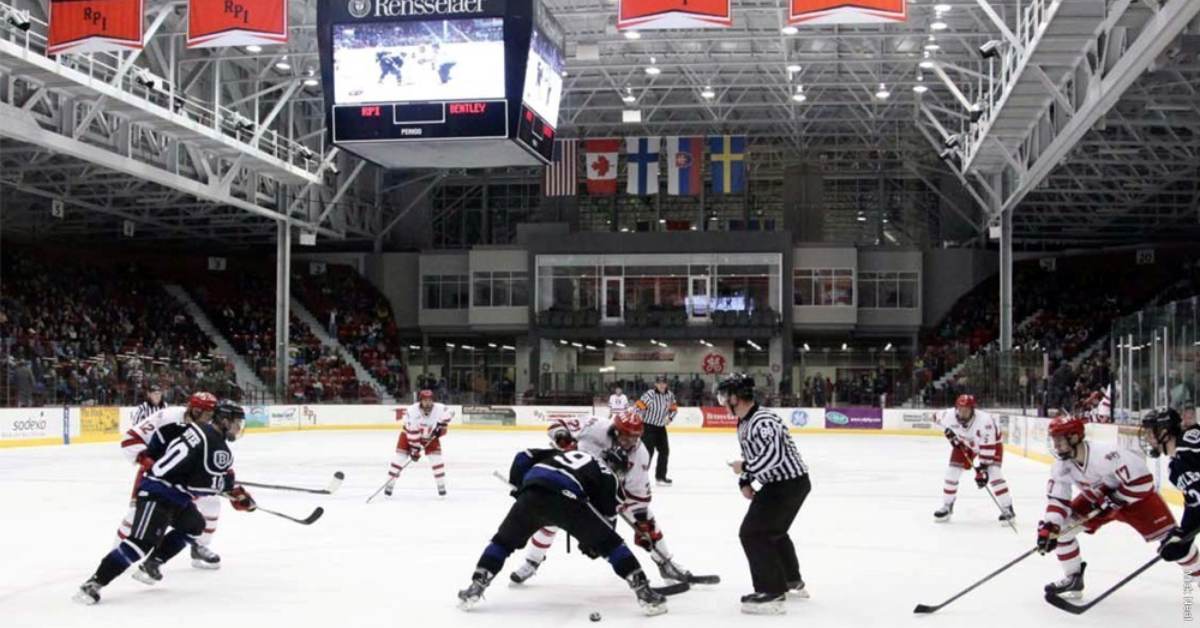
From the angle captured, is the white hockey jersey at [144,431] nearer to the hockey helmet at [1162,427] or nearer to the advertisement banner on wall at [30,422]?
the hockey helmet at [1162,427]

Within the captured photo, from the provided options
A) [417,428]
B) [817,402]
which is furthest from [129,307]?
[417,428]

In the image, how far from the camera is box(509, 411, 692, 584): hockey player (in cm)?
822

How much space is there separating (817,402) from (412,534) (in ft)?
85.8

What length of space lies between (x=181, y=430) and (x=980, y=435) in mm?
7552

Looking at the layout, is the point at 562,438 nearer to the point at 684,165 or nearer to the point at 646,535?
the point at 646,535

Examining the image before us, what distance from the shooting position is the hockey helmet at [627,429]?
8.08 metres

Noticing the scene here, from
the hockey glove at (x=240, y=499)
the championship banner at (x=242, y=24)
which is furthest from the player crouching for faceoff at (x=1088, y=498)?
the championship banner at (x=242, y=24)

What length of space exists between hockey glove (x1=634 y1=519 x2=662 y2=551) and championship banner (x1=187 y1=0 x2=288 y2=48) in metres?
11.4

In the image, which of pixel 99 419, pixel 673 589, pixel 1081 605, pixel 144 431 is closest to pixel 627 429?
pixel 673 589

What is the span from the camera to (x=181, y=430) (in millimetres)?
8758

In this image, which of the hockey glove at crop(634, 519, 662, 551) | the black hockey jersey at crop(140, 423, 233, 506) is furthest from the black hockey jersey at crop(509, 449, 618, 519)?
the black hockey jersey at crop(140, 423, 233, 506)

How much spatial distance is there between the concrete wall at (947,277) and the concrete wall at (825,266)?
120 inches

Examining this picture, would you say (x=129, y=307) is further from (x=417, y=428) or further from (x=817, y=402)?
(x=417, y=428)

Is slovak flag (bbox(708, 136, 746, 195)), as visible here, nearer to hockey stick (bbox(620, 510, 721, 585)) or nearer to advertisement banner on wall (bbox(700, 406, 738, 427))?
advertisement banner on wall (bbox(700, 406, 738, 427))
